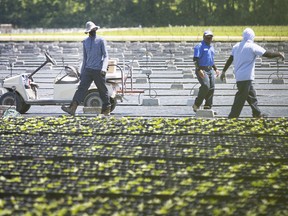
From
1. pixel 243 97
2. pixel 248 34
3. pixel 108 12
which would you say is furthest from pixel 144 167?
pixel 108 12

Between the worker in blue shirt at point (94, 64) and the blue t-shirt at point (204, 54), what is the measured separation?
5.55 ft

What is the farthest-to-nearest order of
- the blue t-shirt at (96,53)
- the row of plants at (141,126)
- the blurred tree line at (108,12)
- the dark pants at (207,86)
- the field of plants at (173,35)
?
1. the blurred tree line at (108,12)
2. the field of plants at (173,35)
3. the dark pants at (207,86)
4. the blue t-shirt at (96,53)
5. the row of plants at (141,126)

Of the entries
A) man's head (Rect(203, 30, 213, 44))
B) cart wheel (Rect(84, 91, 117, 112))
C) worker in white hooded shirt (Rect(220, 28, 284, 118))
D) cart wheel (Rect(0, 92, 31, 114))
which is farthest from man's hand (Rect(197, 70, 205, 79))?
cart wheel (Rect(0, 92, 31, 114))

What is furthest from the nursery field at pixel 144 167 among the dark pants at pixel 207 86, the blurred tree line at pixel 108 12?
the blurred tree line at pixel 108 12

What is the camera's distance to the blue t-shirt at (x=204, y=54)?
1415cm

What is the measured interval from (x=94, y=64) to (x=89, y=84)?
395 mm

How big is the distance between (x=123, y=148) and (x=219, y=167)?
1.70 metres

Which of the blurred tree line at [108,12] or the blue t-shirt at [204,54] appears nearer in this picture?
the blue t-shirt at [204,54]

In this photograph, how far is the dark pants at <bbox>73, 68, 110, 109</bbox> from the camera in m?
13.8

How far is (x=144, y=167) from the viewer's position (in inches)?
343

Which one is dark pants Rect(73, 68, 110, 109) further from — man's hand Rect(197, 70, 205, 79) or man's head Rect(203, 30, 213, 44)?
man's head Rect(203, 30, 213, 44)

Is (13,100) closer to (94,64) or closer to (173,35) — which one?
(94,64)

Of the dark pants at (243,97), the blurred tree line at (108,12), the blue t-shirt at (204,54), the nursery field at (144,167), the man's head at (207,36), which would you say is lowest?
the nursery field at (144,167)

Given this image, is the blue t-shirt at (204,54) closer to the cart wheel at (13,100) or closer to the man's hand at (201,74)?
the man's hand at (201,74)
